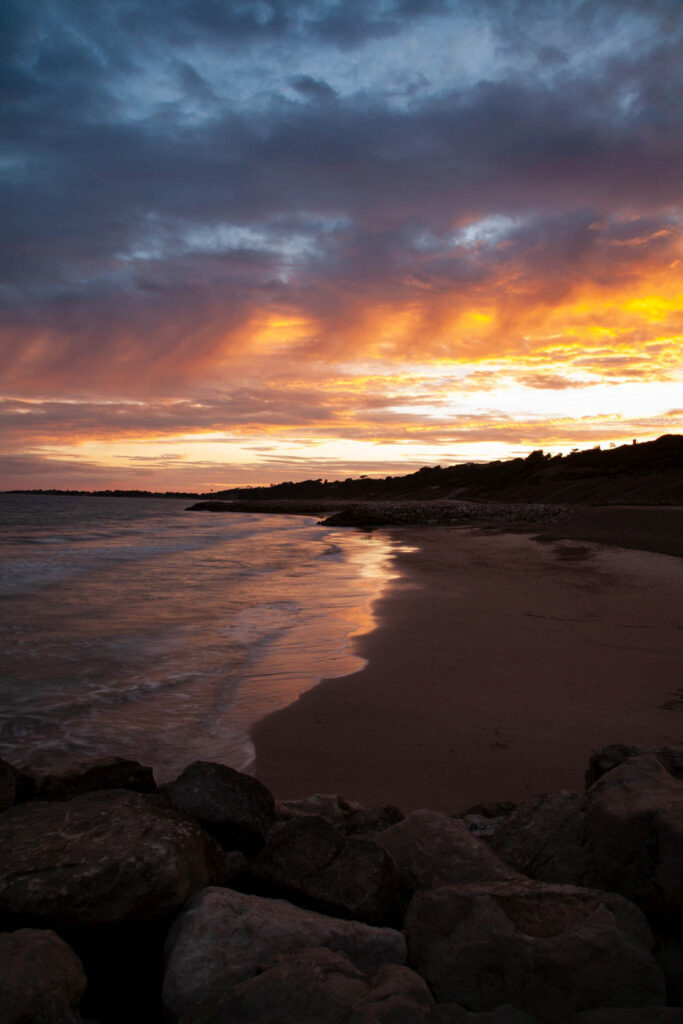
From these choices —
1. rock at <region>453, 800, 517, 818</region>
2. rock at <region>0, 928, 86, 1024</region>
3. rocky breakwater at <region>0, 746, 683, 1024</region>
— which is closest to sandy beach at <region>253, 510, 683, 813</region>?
rock at <region>453, 800, 517, 818</region>

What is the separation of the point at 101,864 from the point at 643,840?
6.88 ft

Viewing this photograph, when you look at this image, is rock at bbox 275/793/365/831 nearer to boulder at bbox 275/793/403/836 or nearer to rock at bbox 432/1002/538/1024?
boulder at bbox 275/793/403/836

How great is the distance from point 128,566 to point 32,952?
17.1 m

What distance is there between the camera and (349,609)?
35.9 ft

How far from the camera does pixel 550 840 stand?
2.87 metres

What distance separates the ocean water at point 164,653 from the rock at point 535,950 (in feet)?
8.97

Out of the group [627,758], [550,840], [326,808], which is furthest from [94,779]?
[627,758]

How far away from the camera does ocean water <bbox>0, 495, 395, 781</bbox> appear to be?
5.24 m

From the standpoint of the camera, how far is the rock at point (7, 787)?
300 centimetres

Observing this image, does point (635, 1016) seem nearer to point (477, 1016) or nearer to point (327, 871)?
point (477, 1016)

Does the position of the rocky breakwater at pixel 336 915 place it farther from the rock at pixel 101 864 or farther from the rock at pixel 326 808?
the rock at pixel 326 808

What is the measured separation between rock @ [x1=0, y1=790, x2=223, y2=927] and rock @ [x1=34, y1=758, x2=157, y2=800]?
0.45 meters

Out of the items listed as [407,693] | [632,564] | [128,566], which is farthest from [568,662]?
[128,566]

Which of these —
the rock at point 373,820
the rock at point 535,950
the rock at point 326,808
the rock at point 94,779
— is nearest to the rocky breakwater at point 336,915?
the rock at point 535,950
